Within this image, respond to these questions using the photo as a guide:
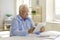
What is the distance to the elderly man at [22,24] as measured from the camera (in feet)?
7.67

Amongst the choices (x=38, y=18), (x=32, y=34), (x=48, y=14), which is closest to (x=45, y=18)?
(x=48, y=14)

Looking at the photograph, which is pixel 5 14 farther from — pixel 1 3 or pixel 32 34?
pixel 32 34

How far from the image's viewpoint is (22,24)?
2486 mm

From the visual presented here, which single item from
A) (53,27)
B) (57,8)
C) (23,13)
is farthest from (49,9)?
(23,13)

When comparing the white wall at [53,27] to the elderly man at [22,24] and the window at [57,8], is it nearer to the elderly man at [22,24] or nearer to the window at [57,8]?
the window at [57,8]

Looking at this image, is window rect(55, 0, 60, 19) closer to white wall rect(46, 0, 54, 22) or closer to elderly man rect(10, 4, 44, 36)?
white wall rect(46, 0, 54, 22)

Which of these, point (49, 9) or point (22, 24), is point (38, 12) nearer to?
point (49, 9)

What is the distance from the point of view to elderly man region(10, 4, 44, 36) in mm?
2338

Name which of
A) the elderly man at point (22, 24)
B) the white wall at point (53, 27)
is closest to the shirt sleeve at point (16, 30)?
the elderly man at point (22, 24)

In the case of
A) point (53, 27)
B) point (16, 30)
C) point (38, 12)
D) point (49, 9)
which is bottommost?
point (53, 27)

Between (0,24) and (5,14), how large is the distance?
0.49 metres

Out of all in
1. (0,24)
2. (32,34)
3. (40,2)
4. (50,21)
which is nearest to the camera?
(32,34)

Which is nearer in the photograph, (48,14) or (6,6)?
(48,14)

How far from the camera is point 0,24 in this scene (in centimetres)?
684
